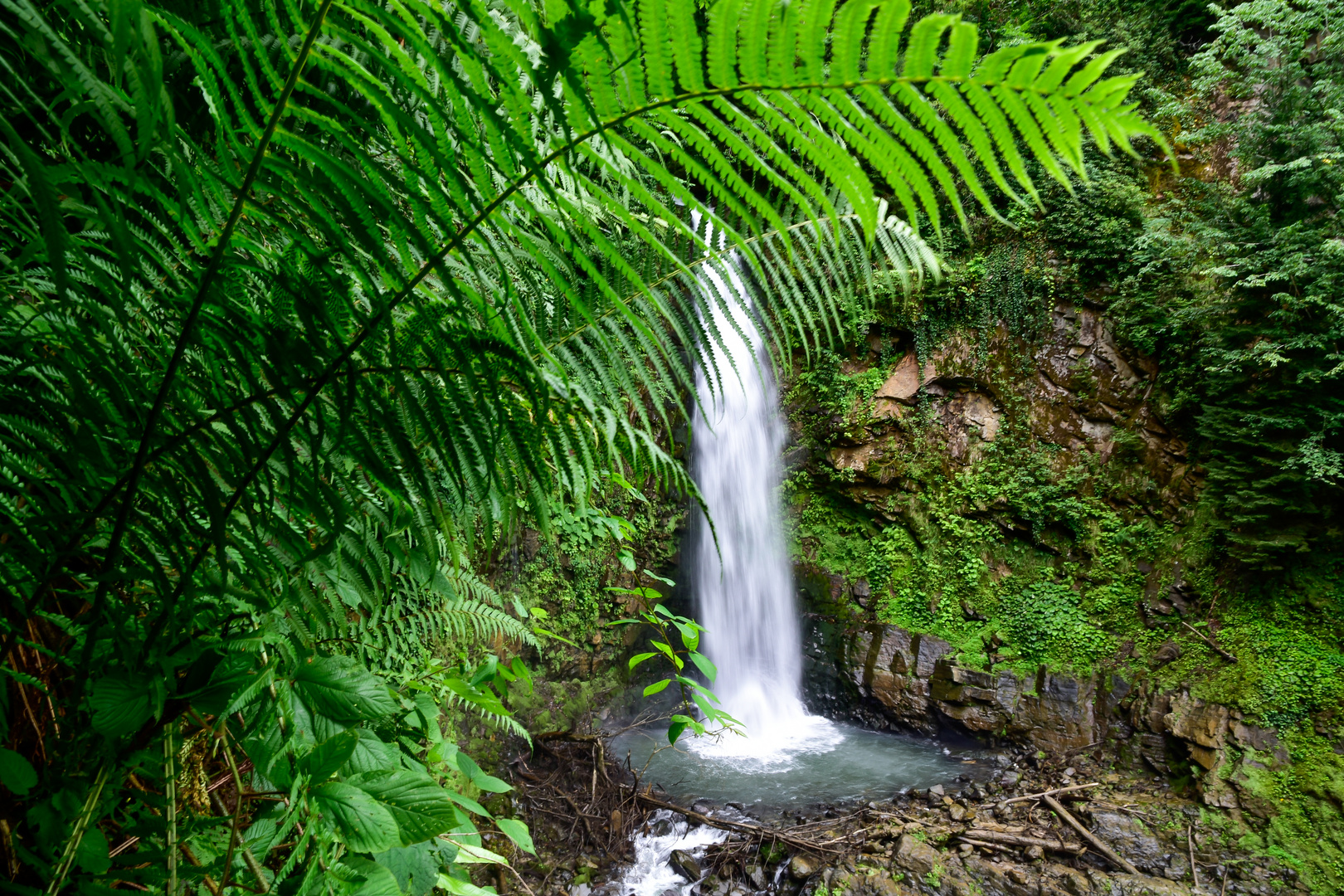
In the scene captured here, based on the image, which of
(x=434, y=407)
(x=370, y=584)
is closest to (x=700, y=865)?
(x=370, y=584)

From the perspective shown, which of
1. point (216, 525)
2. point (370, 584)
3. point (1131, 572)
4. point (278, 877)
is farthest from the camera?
point (1131, 572)

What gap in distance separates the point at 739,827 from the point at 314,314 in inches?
153

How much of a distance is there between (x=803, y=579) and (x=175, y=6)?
6.25 metres

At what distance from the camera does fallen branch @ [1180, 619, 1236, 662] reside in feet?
14.6

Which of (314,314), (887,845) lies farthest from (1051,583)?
(314,314)

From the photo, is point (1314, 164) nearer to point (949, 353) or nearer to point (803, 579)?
point (949, 353)

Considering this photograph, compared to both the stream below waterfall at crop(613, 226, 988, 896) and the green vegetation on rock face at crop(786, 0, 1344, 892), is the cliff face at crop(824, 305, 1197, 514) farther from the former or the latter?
→ the stream below waterfall at crop(613, 226, 988, 896)

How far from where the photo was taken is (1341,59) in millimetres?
4449

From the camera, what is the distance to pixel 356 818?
1.78 feet

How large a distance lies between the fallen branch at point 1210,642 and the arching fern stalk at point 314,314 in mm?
5351

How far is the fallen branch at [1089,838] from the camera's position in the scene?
337 centimetres

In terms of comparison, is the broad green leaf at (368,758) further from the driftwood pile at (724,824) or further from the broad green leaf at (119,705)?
the driftwood pile at (724,824)

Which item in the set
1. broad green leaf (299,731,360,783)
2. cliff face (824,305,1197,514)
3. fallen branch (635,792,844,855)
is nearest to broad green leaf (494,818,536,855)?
broad green leaf (299,731,360,783)

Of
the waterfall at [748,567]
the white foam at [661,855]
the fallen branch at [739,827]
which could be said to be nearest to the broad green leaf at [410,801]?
the white foam at [661,855]
